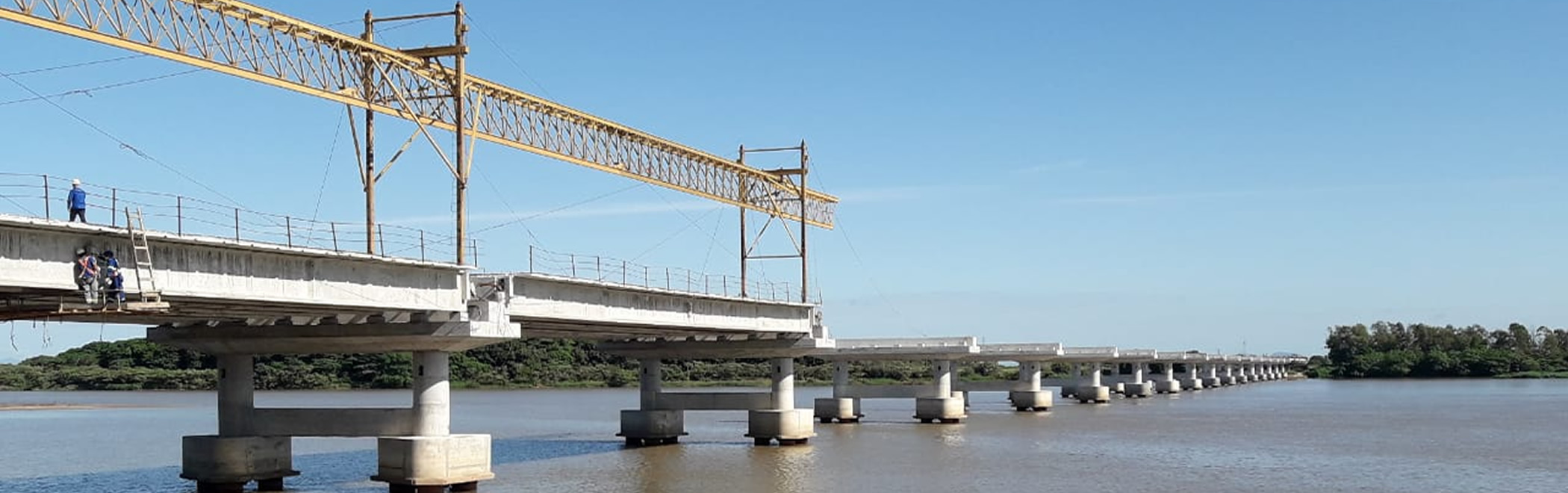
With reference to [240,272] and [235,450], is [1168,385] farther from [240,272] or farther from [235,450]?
[240,272]

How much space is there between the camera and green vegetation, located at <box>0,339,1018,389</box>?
172 metres

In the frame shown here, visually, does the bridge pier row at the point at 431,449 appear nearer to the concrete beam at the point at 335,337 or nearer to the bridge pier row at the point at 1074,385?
the concrete beam at the point at 335,337

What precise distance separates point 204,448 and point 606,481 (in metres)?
11.3

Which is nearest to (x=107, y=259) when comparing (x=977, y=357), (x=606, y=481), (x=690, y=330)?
(x=606, y=481)

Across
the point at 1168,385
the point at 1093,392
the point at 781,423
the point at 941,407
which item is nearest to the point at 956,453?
the point at 781,423

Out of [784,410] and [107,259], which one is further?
[784,410]

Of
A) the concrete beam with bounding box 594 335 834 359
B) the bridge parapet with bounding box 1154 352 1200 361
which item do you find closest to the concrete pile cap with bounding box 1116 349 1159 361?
the bridge parapet with bounding box 1154 352 1200 361

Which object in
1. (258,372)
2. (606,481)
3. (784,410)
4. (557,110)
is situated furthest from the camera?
(258,372)

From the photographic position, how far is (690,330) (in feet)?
207

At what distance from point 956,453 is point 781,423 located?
→ 8049 mm

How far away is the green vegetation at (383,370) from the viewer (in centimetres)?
17188

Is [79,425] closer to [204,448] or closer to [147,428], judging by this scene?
[147,428]

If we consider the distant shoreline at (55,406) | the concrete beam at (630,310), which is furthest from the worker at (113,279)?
the distant shoreline at (55,406)

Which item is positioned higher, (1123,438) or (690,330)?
(690,330)
